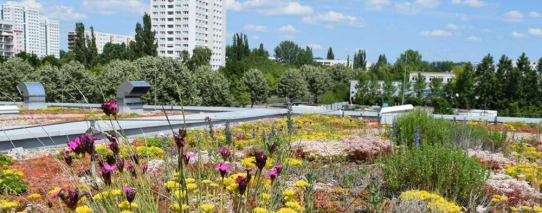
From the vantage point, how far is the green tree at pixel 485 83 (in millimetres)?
27359

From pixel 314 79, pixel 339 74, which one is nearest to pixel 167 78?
pixel 314 79

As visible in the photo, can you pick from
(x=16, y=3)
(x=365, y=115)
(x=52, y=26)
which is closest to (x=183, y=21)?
(x=365, y=115)

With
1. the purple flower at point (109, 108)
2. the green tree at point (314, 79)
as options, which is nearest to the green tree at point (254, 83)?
the green tree at point (314, 79)

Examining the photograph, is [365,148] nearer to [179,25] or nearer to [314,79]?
[314,79]

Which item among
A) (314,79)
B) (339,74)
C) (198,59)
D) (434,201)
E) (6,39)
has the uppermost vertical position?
(6,39)

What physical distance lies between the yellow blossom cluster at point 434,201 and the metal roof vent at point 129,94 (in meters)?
12.6

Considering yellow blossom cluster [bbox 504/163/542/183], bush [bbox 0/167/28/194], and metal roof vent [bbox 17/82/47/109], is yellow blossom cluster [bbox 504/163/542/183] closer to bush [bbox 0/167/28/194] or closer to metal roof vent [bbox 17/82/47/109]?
bush [bbox 0/167/28/194]

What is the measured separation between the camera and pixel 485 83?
27594 millimetres

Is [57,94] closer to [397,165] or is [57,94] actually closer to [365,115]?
[365,115]

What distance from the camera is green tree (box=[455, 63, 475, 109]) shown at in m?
28.9

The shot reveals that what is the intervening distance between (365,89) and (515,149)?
31105 mm

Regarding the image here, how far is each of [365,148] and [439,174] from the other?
6.12 feet

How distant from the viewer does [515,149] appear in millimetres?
7246

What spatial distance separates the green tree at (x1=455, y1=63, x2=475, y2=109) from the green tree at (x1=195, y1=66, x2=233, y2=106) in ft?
53.2
